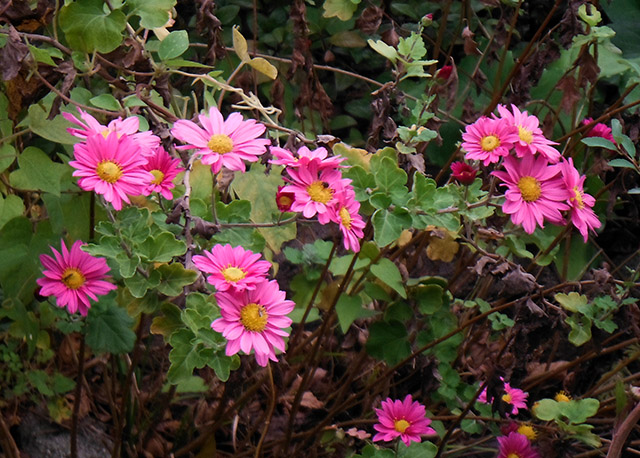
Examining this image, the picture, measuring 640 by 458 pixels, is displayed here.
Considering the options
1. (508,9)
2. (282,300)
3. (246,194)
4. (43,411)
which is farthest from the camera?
(508,9)

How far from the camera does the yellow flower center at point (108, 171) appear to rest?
0.95 metres

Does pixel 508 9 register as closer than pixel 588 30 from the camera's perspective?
→ No

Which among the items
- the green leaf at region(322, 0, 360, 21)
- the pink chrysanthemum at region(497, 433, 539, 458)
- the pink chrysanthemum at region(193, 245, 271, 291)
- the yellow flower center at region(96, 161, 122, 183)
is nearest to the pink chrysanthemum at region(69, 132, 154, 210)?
the yellow flower center at region(96, 161, 122, 183)

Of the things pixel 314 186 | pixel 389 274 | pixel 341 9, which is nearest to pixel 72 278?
pixel 314 186

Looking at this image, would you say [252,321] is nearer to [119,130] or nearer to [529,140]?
[119,130]

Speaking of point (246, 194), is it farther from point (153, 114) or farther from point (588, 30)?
point (588, 30)

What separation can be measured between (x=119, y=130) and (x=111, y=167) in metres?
0.10

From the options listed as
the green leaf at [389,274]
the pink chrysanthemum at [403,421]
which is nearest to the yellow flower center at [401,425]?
the pink chrysanthemum at [403,421]

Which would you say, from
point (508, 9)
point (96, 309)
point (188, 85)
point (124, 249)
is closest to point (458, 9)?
point (508, 9)

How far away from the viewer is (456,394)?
1.52m

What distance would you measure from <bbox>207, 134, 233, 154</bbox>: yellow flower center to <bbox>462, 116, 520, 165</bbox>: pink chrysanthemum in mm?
324

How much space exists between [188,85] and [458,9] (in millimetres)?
859

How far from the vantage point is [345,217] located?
3.39 ft

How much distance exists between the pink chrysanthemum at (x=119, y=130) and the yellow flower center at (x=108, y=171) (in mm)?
48
